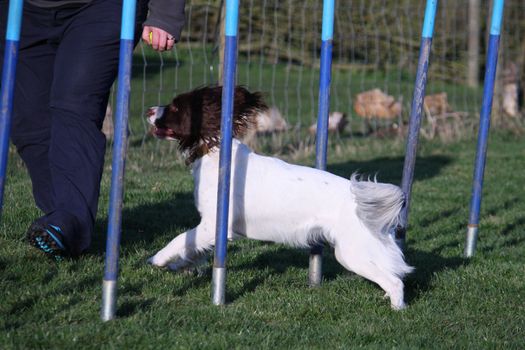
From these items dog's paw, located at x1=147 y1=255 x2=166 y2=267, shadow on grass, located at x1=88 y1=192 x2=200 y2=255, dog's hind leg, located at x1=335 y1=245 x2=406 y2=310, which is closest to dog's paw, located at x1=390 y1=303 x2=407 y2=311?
dog's hind leg, located at x1=335 y1=245 x2=406 y2=310

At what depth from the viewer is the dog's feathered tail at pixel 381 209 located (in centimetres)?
417

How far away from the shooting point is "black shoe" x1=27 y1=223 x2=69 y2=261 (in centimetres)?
403

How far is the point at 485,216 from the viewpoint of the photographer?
278 inches

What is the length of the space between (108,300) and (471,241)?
2.87m

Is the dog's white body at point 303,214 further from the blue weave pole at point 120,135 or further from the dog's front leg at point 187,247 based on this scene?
the blue weave pole at point 120,135

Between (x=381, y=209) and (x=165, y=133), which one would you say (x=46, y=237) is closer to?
(x=165, y=133)

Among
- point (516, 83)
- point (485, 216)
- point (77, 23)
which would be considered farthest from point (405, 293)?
point (516, 83)

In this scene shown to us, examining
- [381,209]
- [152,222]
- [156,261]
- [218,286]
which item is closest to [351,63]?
[152,222]

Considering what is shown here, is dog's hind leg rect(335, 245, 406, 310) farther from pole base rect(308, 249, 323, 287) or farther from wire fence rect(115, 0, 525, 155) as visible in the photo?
wire fence rect(115, 0, 525, 155)

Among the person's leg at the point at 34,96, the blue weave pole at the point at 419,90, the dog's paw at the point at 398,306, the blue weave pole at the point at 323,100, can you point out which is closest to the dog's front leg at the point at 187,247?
the blue weave pole at the point at 323,100

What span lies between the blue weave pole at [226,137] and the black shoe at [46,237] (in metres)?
0.76

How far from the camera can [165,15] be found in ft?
13.4

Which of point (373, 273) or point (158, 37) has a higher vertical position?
point (158, 37)

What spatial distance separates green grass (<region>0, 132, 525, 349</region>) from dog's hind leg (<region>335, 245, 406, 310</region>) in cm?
7
